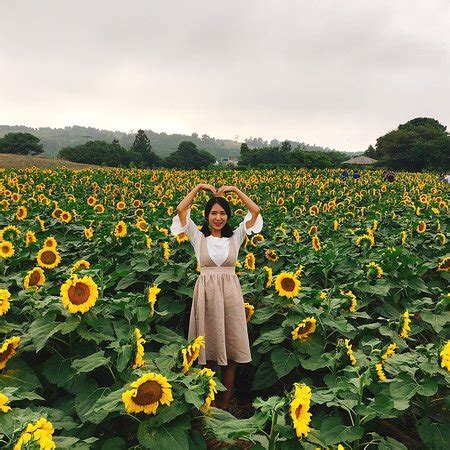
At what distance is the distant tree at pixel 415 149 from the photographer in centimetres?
5294

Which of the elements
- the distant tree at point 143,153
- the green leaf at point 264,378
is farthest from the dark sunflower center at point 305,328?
the distant tree at point 143,153

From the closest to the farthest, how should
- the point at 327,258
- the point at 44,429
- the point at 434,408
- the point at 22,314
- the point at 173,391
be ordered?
the point at 44,429, the point at 173,391, the point at 434,408, the point at 22,314, the point at 327,258

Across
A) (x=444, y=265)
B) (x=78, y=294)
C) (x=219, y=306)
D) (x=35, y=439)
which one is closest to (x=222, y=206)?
(x=219, y=306)

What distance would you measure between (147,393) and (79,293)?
1149 millimetres

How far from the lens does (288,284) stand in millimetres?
4137

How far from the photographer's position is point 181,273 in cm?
487

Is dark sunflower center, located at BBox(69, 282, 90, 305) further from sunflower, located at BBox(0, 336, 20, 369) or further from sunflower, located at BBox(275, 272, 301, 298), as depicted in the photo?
sunflower, located at BBox(275, 272, 301, 298)

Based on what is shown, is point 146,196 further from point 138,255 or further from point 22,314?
point 22,314

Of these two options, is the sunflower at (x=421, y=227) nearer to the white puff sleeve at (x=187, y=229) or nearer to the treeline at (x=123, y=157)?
the white puff sleeve at (x=187, y=229)

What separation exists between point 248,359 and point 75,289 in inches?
75.2

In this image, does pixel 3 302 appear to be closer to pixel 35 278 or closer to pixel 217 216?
pixel 35 278

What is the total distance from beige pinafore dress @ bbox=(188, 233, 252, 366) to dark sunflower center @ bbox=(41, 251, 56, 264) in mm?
1947

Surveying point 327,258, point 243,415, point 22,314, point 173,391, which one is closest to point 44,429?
point 173,391

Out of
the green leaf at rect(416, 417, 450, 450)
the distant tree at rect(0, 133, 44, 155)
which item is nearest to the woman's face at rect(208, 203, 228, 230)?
the green leaf at rect(416, 417, 450, 450)
